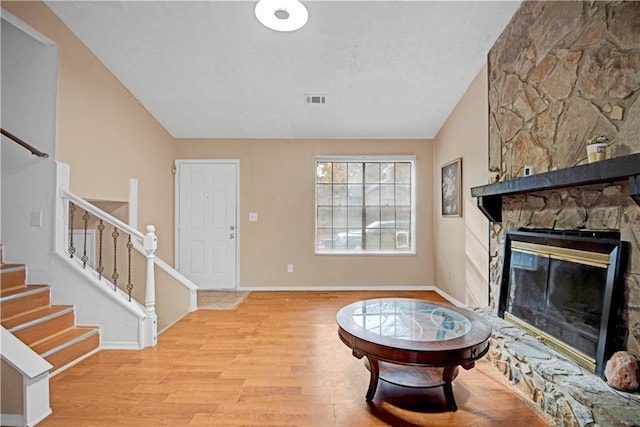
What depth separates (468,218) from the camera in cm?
359

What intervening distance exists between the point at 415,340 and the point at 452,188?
2762 mm

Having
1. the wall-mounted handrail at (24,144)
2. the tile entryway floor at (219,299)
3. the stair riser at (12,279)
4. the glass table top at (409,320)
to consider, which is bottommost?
the tile entryway floor at (219,299)

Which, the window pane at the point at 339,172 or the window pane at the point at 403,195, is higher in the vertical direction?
the window pane at the point at 339,172

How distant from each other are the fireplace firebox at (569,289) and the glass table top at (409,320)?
25.8 inches

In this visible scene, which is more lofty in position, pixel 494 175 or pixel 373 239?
pixel 494 175

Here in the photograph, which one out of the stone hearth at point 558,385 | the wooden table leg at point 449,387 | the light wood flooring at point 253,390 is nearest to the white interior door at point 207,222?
the light wood flooring at point 253,390

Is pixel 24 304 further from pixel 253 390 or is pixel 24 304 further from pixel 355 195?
pixel 355 195

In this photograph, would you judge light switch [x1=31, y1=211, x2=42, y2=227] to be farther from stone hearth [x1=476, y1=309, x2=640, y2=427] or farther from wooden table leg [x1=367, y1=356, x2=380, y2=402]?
stone hearth [x1=476, y1=309, x2=640, y2=427]

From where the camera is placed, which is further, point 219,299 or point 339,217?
point 339,217

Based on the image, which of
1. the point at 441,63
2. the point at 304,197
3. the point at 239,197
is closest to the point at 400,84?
the point at 441,63

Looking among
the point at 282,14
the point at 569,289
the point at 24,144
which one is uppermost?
the point at 282,14

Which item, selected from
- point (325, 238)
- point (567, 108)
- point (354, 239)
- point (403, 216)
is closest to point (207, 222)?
point (325, 238)

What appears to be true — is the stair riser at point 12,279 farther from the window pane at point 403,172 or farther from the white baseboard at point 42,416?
the window pane at point 403,172

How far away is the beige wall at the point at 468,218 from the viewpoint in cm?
327
